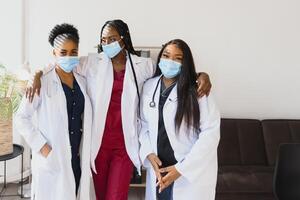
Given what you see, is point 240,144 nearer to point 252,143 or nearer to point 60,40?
point 252,143

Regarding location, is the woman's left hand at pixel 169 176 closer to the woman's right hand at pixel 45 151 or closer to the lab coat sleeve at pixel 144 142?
the lab coat sleeve at pixel 144 142

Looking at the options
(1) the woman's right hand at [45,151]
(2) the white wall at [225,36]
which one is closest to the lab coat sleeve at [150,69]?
(1) the woman's right hand at [45,151]

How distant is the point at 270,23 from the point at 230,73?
682 millimetres

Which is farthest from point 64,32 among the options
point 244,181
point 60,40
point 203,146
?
point 244,181

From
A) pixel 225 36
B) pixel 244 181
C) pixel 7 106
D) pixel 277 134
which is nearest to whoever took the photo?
pixel 7 106

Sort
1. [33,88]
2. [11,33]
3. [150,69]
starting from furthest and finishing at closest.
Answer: [11,33], [150,69], [33,88]

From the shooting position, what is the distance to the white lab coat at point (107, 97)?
1914 millimetres

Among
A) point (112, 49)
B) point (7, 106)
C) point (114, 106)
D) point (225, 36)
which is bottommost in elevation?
point (7, 106)

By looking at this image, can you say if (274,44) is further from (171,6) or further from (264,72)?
(171,6)

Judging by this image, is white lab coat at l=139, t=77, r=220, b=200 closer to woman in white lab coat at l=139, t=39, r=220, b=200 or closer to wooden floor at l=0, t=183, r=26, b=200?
woman in white lab coat at l=139, t=39, r=220, b=200

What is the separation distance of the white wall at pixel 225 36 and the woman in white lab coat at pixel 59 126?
4.96 feet

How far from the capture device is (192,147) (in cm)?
184

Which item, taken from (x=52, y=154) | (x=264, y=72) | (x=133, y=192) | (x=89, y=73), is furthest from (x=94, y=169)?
(x=264, y=72)

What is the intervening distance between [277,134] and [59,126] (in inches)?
92.6
